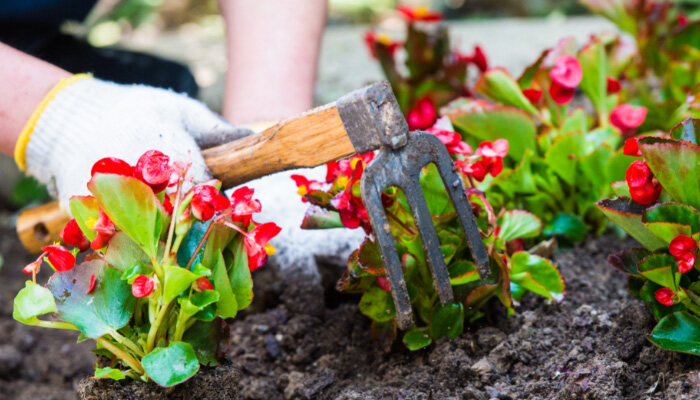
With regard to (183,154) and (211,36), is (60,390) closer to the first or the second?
(183,154)

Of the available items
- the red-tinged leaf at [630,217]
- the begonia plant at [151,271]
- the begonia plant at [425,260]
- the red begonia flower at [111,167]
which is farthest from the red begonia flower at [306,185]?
the red-tinged leaf at [630,217]

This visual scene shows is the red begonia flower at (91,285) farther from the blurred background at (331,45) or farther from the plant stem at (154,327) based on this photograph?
the blurred background at (331,45)

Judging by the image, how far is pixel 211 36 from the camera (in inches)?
127

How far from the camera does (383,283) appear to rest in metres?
1.00

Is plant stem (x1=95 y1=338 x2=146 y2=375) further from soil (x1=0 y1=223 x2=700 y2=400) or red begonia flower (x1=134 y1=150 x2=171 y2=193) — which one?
red begonia flower (x1=134 y1=150 x2=171 y2=193)

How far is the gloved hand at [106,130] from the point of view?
1.04m

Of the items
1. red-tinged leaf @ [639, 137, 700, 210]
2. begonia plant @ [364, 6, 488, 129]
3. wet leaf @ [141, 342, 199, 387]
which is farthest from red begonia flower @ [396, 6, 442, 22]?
wet leaf @ [141, 342, 199, 387]

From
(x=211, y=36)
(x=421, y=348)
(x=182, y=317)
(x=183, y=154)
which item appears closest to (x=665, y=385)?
(x=421, y=348)

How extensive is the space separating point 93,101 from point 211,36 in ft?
7.32

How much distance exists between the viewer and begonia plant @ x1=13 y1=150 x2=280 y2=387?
0.79m

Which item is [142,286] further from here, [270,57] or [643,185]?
[270,57]

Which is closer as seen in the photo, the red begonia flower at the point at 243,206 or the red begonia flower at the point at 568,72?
the red begonia flower at the point at 243,206

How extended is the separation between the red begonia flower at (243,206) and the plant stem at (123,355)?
0.23 metres

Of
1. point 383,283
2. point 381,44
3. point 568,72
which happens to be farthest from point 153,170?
point 381,44
